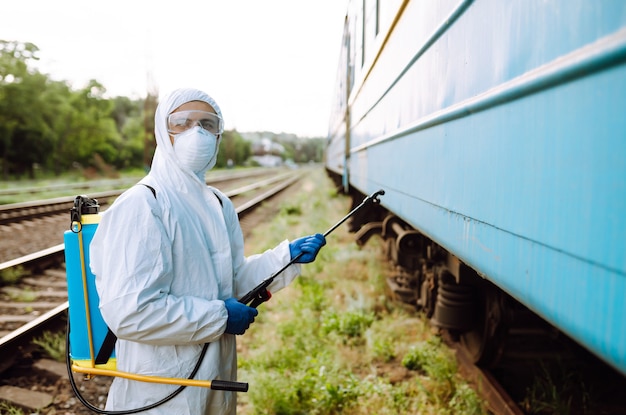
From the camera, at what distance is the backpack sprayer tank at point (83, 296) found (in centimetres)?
179

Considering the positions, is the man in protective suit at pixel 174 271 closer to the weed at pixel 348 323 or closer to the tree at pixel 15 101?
the weed at pixel 348 323

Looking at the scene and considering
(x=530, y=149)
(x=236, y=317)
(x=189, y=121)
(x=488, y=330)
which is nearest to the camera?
(x=530, y=149)

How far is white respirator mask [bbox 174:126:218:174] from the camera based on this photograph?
1.85 meters

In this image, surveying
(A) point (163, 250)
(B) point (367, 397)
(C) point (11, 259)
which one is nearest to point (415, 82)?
(A) point (163, 250)

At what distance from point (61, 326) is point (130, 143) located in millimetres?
40670

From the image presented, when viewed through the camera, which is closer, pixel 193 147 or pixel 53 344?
pixel 193 147

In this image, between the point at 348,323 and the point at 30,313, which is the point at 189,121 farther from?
the point at 30,313

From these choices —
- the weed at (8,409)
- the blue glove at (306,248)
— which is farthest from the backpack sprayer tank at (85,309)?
the weed at (8,409)

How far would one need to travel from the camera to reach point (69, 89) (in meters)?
36.4

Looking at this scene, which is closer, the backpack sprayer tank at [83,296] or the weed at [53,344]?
the backpack sprayer tank at [83,296]

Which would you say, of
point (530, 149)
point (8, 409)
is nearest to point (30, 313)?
point (8, 409)

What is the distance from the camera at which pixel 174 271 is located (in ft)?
5.68

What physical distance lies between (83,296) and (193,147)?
0.73 m

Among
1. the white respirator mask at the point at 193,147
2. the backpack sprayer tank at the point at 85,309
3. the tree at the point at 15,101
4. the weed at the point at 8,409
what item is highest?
the tree at the point at 15,101
